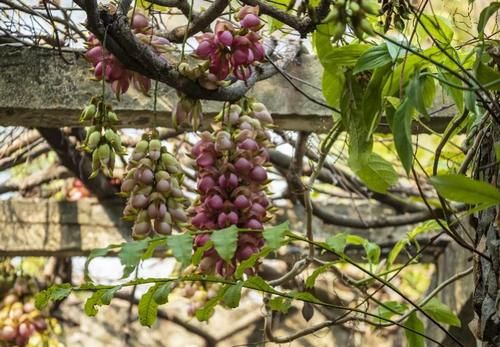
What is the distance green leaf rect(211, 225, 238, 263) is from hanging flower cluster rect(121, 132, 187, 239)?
0.28 metres

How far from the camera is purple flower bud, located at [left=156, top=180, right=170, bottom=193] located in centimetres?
122

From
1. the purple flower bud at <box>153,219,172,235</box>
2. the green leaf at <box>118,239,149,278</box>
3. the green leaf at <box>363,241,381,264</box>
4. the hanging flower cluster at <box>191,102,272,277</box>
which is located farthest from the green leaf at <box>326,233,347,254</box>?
the green leaf at <box>363,241,381,264</box>

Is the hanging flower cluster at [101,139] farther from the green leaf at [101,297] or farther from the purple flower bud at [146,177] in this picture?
the green leaf at [101,297]

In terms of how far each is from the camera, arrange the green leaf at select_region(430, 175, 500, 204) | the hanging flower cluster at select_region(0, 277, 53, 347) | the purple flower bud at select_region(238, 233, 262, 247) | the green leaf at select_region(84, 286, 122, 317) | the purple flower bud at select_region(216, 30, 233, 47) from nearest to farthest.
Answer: the green leaf at select_region(430, 175, 500, 204) < the green leaf at select_region(84, 286, 122, 317) < the purple flower bud at select_region(216, 30, 233, 47) < the purple flower bud at select_region(238, 233, 262, 247) < the hanging flower cluster at select_region(0, 277, 53, 347)

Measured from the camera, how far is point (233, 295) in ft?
3.39

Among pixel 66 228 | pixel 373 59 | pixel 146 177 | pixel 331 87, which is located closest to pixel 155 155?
pixel 146 177

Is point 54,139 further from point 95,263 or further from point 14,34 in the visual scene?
point 95,263

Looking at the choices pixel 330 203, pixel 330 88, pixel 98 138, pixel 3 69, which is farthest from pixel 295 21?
pixel 330 203

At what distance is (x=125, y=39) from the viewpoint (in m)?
1.12

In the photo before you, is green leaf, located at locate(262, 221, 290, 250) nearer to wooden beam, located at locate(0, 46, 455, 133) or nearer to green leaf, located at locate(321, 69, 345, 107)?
green leaf, located at locate(321, 69, 345, 107)

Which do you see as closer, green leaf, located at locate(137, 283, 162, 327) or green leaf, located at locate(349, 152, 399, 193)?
green leaf, located at locate(137, 283, 162, 327)

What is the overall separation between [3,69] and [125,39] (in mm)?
817

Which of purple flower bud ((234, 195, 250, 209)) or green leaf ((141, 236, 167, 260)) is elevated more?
green leaf ((141, 236, 167, 260))

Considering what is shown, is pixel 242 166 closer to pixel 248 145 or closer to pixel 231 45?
pixel 248 145
